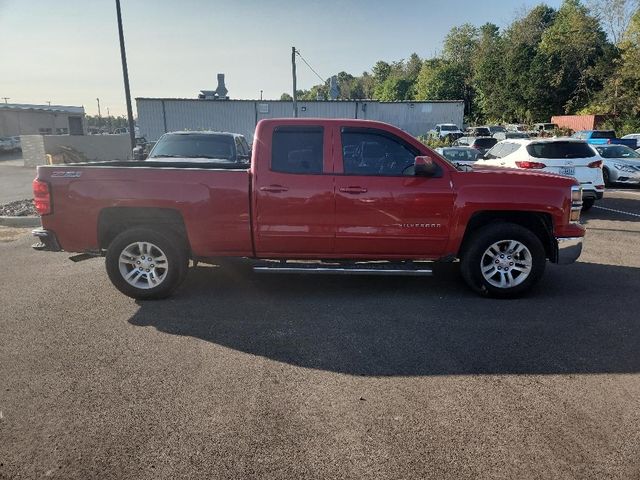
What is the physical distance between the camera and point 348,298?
5.36m

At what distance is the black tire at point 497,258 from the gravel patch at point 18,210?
9.60 m

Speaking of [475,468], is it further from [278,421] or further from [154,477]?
[154,477]

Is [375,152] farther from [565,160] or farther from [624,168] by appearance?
[624,168]

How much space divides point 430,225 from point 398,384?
216 cm

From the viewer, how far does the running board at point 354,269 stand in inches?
202

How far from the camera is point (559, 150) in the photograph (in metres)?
10.5

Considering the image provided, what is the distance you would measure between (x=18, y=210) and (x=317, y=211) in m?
9.00

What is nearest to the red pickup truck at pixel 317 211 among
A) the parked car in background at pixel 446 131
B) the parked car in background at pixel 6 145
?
the parked car in background at pixel 446 131

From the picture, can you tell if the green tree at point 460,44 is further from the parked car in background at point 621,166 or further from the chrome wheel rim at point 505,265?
the chrome wheel rim at point 505,265

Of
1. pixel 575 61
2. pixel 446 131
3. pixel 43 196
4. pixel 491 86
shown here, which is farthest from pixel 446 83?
pixel 43 196

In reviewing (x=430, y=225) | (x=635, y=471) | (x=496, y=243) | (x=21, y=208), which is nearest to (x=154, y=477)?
(x=635, y=471)

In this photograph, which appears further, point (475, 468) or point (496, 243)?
point (496, 243)

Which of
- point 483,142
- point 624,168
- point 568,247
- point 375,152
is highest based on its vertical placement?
point 375,152

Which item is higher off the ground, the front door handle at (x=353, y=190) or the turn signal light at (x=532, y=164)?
the front door handle at (x=353, y=190)
